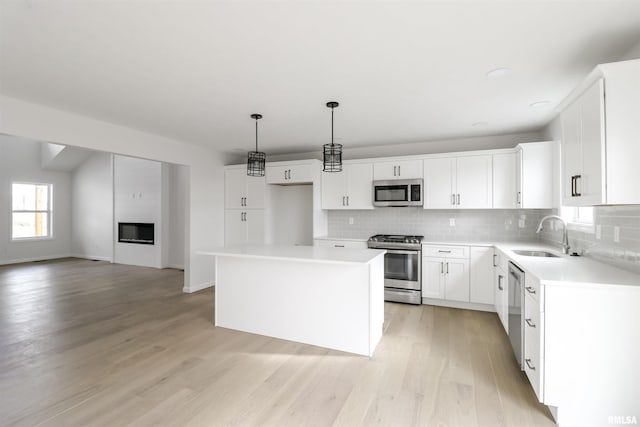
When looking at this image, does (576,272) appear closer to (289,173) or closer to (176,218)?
(289,173)

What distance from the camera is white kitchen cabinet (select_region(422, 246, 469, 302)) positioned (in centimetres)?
409

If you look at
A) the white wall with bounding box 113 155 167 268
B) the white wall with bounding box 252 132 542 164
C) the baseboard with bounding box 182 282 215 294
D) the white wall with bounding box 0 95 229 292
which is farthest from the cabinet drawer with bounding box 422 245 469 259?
the white wall with bounding box 113 155 167 268

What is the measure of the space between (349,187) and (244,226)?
6.77ft

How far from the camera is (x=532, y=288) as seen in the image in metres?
2.17

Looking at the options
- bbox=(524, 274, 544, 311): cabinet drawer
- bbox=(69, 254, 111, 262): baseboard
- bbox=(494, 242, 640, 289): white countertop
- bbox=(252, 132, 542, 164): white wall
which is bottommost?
bbox=(69, 254, 111, 262): baseboard

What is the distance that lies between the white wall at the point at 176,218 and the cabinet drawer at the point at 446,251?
545 cm

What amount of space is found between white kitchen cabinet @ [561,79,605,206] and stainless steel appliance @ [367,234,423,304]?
6.87 ft

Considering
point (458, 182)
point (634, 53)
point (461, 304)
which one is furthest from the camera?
point (458, 182)

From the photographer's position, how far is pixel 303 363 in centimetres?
271

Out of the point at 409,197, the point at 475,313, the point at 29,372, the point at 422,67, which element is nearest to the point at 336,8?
the point at 422,67

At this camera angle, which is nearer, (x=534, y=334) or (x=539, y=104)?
(x=534, y=334)

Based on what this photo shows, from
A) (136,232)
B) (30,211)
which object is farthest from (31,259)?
(136,232)

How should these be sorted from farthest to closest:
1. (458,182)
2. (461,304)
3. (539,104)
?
(458,182)
(461,304)
(539,104)

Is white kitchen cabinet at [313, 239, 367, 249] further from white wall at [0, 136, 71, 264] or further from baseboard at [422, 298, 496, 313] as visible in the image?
white wall at [0, 136, 71, 264]
